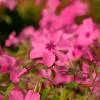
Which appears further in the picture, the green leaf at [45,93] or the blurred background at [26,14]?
the blurred background at [26,14]

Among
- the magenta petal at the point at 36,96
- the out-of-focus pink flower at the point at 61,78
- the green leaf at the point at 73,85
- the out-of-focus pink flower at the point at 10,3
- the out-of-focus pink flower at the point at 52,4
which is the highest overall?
the out-of-focus pink flower at the point at 10,3

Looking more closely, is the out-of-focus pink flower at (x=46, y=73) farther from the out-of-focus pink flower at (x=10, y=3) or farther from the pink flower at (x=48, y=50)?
the out-of-focus pink flower at (x=10, y=3)

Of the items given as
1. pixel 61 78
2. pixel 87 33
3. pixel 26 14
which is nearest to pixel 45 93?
pixel 61 78

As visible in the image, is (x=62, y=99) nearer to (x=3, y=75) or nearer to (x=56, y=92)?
(x=56, y=92)

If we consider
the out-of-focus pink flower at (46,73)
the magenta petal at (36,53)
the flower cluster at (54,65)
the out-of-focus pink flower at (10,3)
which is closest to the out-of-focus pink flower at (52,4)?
the out-of-focus pink flower at (10,3)

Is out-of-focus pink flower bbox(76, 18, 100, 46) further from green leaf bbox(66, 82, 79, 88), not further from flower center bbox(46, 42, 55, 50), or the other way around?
green leaf bbox(66, 82, 79, 88)

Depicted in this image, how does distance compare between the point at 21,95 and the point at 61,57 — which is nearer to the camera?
the point at 21,95

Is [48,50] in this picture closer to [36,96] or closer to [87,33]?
[36,96]
